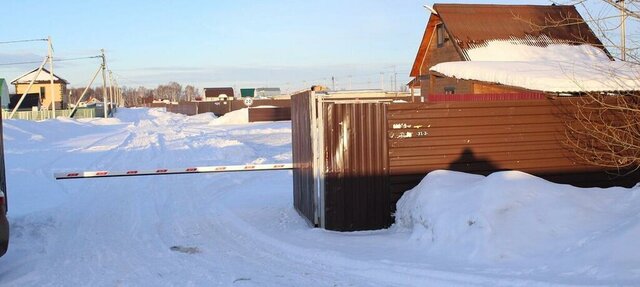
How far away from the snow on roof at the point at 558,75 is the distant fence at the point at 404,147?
81 cm

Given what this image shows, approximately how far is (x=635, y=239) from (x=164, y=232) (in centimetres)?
609

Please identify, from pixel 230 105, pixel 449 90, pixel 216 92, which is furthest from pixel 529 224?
pixel 216 92

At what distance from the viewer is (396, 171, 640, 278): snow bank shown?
A: 6.00 meters

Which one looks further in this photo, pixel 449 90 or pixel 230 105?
pixel 230 105

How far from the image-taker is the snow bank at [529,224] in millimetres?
6004

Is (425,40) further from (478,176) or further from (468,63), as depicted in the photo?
(478,176)

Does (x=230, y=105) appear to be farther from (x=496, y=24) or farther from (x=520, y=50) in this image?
(x=520, y=50)

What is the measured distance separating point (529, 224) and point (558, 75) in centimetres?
534

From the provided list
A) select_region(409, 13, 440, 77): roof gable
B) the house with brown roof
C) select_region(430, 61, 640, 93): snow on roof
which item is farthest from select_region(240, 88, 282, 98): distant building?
select_region(430, 61, 640, 93): snow on roof

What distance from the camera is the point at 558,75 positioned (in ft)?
37.3

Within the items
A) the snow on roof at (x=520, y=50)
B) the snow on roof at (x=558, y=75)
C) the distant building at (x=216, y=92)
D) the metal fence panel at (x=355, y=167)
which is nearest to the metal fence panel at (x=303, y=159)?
the metal fence panel at (x=355, y=167)

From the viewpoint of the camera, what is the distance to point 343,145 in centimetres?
882

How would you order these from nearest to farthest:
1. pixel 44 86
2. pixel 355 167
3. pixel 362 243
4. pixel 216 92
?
1. pixel 362 243
2. pixel 355 167
3. pixel 44 86
4. pixel 216 92

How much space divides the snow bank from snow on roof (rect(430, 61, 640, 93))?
2322 millimetres
